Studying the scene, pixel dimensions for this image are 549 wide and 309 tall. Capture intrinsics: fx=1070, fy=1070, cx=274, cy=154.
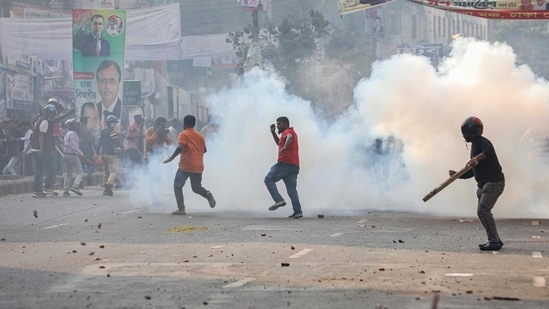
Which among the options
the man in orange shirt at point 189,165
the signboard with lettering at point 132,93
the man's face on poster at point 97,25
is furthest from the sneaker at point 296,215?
the signboard with lettering at point 132,93

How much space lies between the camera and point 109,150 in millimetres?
25359

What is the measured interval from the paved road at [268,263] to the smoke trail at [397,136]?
6.40ft

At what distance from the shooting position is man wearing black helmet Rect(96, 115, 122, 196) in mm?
24844

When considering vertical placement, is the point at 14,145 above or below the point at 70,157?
above

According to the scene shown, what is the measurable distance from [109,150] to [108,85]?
593 centimetres

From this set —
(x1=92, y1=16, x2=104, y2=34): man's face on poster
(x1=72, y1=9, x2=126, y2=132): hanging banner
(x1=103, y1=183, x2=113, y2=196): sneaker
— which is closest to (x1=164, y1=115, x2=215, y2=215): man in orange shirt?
(x1=103, y1=183, x2=113, y2=196): sneaker

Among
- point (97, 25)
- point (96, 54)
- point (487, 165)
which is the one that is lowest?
point (487, 165)

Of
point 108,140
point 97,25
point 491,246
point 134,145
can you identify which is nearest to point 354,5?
point 134,145

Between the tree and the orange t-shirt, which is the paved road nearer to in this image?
the orange t-shirt

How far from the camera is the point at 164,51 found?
142 ft

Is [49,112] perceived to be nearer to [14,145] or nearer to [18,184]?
[18,184]

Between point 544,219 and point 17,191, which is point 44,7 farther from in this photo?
point 544,219

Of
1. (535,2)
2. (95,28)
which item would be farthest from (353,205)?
(95,28)

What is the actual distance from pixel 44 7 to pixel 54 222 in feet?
112
